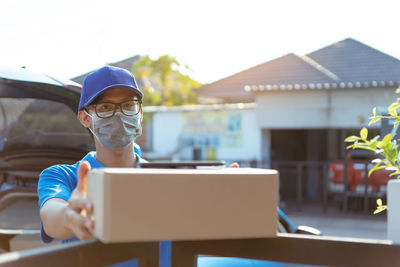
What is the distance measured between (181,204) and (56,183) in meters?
0.80

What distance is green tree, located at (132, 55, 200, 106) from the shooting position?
2041 centimetres

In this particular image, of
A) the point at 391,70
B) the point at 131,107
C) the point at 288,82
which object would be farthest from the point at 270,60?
the point at 131,107

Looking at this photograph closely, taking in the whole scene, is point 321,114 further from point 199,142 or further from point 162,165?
point 162,165

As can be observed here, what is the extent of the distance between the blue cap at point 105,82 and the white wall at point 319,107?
10227 mm

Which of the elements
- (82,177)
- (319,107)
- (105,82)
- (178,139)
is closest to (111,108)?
(105,82)

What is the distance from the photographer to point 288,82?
12.8 meters

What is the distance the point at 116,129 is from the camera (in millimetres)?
2053

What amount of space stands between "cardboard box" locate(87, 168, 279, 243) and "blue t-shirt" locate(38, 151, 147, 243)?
54 centimetres

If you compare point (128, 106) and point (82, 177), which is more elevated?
point (128, 106)

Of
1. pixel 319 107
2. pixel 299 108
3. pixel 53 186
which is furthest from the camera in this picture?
pixel 299 108

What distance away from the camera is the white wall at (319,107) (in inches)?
465

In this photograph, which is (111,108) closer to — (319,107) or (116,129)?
(116,129)

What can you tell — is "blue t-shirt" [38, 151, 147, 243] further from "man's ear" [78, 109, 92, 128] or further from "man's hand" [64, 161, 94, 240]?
"man's hand" [64, 161, 94, 240]

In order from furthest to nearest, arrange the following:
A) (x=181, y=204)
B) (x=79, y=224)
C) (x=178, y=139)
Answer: (x=178, y=139) < (x=79, y=224) < (x=181, y=204)
